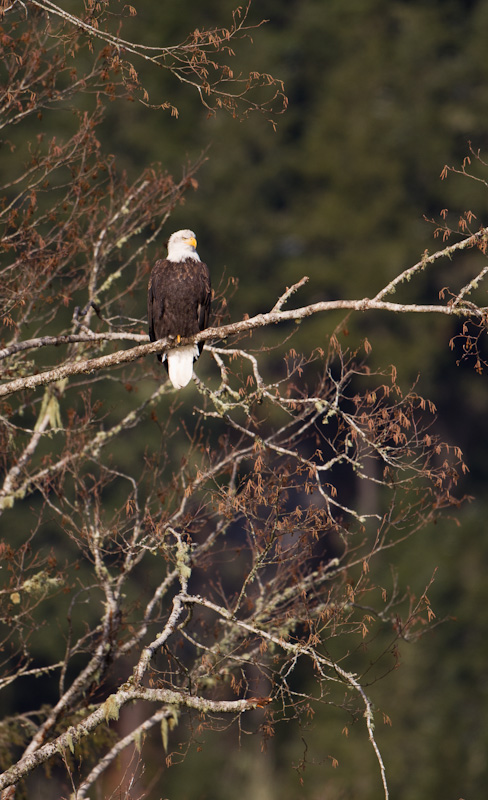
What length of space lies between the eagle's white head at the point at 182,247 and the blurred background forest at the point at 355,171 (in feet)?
37.6

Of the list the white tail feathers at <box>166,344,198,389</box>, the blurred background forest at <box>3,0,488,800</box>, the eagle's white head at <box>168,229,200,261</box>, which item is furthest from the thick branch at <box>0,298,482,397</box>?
the blurred background forest at <box>3,0,488,800</box>

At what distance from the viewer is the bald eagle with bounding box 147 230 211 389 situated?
6355 mm

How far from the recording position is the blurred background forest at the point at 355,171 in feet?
65.6

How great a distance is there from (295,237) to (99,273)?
14.9m

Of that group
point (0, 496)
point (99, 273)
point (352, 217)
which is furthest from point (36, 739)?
point (352, 217)

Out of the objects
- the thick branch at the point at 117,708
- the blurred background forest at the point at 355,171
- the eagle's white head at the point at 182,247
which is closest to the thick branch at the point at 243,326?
the eagle's white head at the point at 182,247

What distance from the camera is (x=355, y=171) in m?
21.5

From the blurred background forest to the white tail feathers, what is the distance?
1160 cm

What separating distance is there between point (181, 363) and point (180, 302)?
0.33m

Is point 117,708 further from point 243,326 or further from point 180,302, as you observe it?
point 180,302

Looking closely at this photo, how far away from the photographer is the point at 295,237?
21781 millimetres

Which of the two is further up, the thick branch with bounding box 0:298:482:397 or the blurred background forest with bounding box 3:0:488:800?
the blurred background forest with bounding box 3:0:488:800

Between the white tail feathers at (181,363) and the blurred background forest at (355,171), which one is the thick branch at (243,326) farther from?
the blurred background forest at (355,171)

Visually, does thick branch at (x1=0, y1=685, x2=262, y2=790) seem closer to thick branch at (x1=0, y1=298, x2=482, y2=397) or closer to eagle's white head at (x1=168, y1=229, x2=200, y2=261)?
thick branch at (x1=0, y1=298, x2=482, y2=397)
